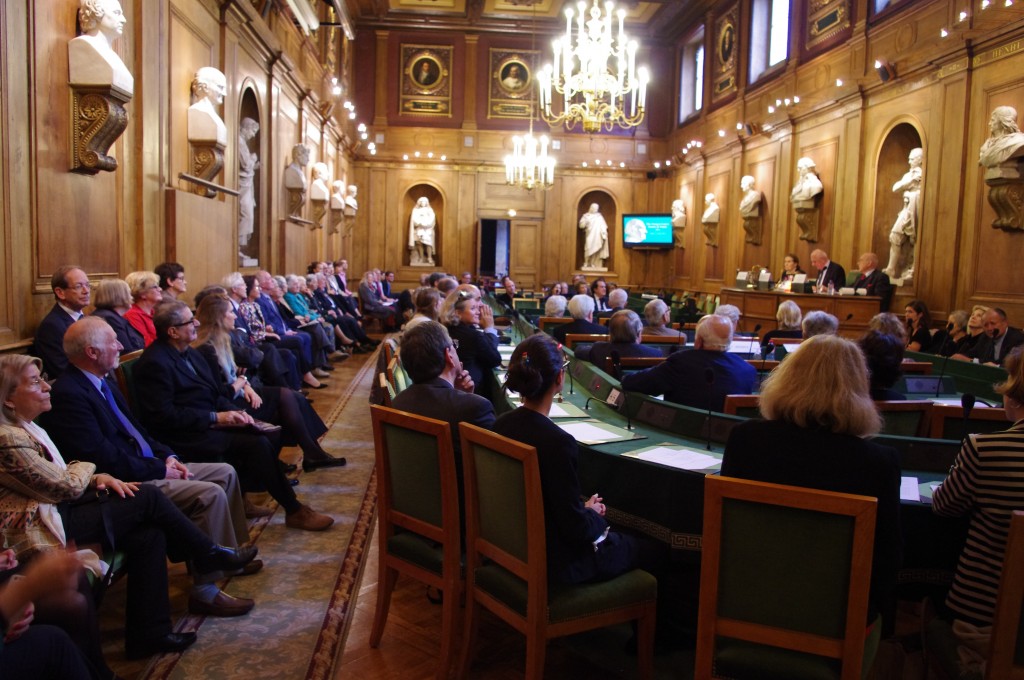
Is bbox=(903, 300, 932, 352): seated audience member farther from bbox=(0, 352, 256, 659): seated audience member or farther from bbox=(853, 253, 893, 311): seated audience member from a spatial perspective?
bbox=(0, 352, 256, 659): seated audience member

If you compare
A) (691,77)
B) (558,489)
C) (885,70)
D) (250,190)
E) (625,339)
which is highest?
(691,77)

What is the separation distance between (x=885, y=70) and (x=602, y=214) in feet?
30.5

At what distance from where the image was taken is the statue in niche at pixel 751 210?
12.2m

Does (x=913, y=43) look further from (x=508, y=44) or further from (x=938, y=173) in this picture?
(x=508, y=44)

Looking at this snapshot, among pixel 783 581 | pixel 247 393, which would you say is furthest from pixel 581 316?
pixel 783 581

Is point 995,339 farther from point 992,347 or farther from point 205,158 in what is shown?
point 205,158

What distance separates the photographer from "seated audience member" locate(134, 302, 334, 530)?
3565 millimetres

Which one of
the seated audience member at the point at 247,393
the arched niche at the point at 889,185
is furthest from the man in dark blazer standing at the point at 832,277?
the seated audience member at the point at 247,393

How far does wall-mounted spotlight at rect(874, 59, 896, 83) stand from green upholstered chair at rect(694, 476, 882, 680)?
8297mm

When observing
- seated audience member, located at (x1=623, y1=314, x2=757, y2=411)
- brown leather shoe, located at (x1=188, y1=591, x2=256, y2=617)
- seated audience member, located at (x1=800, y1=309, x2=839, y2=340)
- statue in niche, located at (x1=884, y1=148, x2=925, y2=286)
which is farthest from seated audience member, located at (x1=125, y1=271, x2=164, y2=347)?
statue in niche, located at (x1=884, y1=148, x2=925, y2=286)

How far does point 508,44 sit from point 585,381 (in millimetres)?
14250

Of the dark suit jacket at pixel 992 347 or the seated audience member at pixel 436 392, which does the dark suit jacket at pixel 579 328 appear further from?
the seated audience member at pixel 436 392

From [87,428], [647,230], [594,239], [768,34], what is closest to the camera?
[87,428]

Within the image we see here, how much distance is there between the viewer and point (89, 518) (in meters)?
2.60
